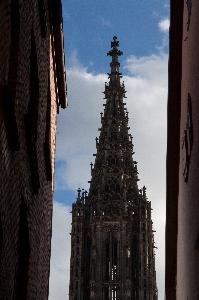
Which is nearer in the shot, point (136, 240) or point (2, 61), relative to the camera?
point (2, 61)

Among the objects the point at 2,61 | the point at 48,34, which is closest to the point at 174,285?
the point at 48,34

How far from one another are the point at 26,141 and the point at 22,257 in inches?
75.3

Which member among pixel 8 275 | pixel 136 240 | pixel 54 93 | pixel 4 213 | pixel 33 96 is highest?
pixel 136 240

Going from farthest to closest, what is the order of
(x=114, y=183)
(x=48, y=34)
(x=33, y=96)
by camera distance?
(x=114, y=183), (x=48, y=34), (x=33, y=96)

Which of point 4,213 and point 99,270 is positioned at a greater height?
point 99,270

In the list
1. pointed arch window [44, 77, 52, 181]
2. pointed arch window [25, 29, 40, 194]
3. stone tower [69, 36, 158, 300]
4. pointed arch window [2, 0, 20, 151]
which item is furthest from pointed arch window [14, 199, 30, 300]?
stone tower [69, 36, 158, 300]

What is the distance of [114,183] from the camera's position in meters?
69.2

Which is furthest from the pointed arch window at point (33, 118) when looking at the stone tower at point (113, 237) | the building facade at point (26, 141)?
the stone tower at point (113, 237)

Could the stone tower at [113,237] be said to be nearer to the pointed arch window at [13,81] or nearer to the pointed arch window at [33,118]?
the pointed arch window at [33,118]

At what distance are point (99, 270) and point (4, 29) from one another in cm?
5446

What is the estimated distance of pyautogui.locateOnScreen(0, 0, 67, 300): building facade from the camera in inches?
325

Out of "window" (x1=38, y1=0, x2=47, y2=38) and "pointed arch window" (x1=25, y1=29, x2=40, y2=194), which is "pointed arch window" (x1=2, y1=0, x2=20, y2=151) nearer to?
"pointed arch window" (x1=25, y1=29, x2=40, y2=194)

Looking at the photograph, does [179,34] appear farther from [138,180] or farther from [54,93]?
[138,180]

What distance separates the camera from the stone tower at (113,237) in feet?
200
